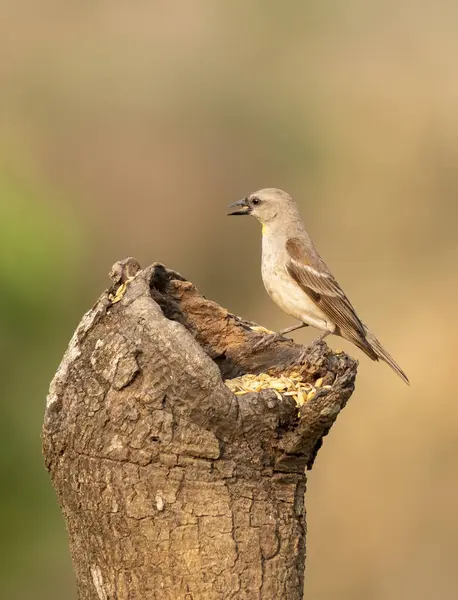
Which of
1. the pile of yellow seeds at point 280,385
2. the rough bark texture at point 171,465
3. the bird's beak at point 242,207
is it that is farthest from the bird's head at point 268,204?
the rough bark texture at point 171,465

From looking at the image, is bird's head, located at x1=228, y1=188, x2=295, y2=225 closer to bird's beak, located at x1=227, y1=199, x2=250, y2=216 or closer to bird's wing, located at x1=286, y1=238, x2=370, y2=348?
bird's beak, located at x1=227, y1=199, x2=250, y2=216

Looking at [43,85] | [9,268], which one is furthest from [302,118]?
[9,268]

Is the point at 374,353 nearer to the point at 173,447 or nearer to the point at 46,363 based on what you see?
the point at 46,363

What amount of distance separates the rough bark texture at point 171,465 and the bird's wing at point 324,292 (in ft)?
9.38

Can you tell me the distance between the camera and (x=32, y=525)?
7949 millimetres

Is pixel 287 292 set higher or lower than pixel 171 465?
higher

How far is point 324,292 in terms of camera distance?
706 centimetres

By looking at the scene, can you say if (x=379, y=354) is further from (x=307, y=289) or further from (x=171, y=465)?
(x=171, y=465)

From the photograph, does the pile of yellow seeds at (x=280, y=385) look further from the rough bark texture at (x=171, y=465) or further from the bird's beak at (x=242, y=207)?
the bird's beak at (x=242, y=207)

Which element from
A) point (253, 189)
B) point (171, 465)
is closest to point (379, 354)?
point (171, 465)

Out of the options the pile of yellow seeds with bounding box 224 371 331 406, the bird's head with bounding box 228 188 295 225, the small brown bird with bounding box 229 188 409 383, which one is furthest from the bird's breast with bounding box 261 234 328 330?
the pile of yellow seeds with bounding box 224 371 331 406

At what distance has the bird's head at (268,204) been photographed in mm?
7512

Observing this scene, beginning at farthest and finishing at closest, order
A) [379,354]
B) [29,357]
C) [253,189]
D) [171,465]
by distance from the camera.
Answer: [253,189]
[29,357]
[379,354]
[171,465]

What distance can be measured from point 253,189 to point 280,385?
713cm
